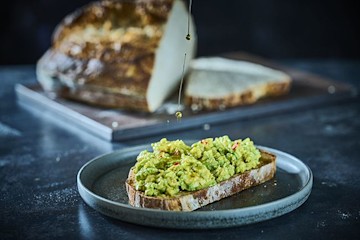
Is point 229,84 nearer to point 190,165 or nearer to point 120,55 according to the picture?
point 120,55

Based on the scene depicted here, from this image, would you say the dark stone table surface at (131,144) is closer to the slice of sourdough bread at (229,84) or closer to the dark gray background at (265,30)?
the slice of sourdough bread at (229,84)

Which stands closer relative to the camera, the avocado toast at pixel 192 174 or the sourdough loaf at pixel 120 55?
the avocado toast at pixel 192 174

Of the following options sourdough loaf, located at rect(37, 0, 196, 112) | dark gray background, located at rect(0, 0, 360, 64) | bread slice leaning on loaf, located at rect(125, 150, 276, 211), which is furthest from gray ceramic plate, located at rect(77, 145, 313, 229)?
dark gray background, located at rect(0, 0, 360, 64)

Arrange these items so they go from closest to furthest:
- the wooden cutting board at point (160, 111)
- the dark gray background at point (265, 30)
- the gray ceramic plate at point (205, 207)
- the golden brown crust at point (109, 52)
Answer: the gray ceramic plate at point (205, 207) < the wooden cutting board at point (160, 111) < the golden brown crust at point (109, 52) < the dark gray background at point (265, 30)

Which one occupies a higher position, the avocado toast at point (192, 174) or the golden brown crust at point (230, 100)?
the avocado toast at point (192, 174)

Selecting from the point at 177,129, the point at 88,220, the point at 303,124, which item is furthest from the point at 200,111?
the point at 88,220

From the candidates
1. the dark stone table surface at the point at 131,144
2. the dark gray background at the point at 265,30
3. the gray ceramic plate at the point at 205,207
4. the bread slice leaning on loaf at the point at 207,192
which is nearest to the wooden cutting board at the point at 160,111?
the dark stone table surface at the point at 131,144
